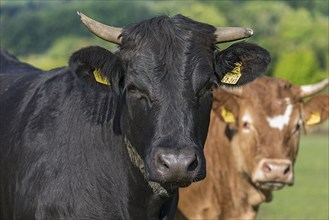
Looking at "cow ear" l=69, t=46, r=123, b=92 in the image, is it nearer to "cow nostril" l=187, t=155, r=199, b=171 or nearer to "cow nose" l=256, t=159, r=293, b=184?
"cow nostril" l=187, t=155, r=199, b=171

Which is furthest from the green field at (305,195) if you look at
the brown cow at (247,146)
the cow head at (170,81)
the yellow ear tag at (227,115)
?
the cow head at (170,81)

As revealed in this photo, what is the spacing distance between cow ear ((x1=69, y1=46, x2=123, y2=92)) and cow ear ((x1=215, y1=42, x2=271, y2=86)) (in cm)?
66

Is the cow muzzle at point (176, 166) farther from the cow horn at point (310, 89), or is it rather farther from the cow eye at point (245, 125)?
the cow horn at point (310, 89)

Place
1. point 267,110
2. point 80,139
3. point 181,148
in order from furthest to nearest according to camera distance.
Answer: point 267,110, point 80,139, point 181,148

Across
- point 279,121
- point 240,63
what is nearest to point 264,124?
point 279,121

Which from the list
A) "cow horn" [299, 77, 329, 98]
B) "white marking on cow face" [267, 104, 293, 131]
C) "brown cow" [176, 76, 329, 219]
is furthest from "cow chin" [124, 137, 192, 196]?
"cow horn" [299, 77, 329, 98]

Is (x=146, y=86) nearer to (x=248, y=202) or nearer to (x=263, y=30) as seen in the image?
(x=248, y=202)

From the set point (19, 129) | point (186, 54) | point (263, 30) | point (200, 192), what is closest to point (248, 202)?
point (200, 192)

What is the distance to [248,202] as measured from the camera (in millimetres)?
9344

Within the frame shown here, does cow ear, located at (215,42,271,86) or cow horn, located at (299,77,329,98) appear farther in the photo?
cow horn, located at (299,77,329,98)

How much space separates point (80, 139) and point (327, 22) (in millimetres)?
89918

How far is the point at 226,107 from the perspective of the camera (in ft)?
30.5

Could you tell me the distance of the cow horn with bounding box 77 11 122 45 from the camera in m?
5.57

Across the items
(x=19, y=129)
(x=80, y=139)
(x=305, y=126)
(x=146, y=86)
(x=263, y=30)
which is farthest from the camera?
(x=263, y=30)
